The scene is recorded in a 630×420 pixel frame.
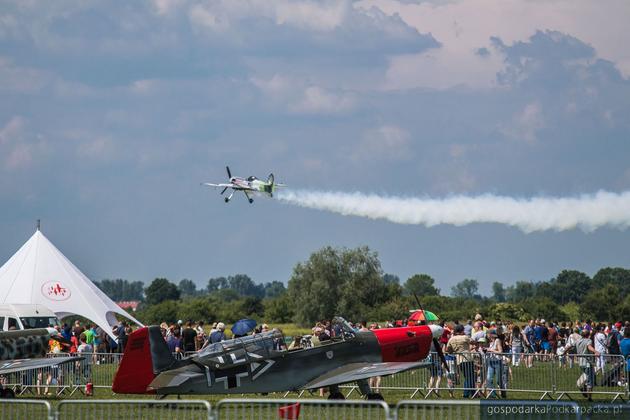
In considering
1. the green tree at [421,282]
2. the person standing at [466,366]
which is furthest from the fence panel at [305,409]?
the green tree at [421,282]

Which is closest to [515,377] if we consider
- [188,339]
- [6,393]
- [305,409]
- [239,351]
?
[239,351]

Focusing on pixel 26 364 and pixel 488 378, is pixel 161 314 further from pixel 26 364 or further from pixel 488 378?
pixel 488 378

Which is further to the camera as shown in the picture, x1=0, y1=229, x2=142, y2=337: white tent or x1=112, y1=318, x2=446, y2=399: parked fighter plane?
x1=0, y1=229, x2=142, y2=337: white tent

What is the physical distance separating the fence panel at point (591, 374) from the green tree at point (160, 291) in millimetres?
136468

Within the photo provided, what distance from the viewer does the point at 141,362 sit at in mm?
18797

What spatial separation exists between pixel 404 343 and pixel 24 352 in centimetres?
827

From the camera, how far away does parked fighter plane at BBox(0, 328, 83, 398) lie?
20969mm

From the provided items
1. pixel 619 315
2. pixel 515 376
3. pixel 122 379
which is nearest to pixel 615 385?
pixel 515 376

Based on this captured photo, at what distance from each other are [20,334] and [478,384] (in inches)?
399

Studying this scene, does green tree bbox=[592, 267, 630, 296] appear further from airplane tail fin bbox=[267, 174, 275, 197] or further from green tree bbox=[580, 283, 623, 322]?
airplane tail fin bbox=[267, 174, 275, 197]

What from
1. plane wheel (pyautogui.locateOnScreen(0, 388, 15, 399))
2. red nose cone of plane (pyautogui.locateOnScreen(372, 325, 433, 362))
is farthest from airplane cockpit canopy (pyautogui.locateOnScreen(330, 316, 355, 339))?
plane wheel (pyautogui.locateOnScreen(0, 388, 15, 399))

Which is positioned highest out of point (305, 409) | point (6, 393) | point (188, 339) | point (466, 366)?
point (188, 339)

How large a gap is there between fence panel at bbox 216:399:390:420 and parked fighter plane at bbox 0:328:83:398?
4830 mm

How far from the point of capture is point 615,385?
72.9 feet
